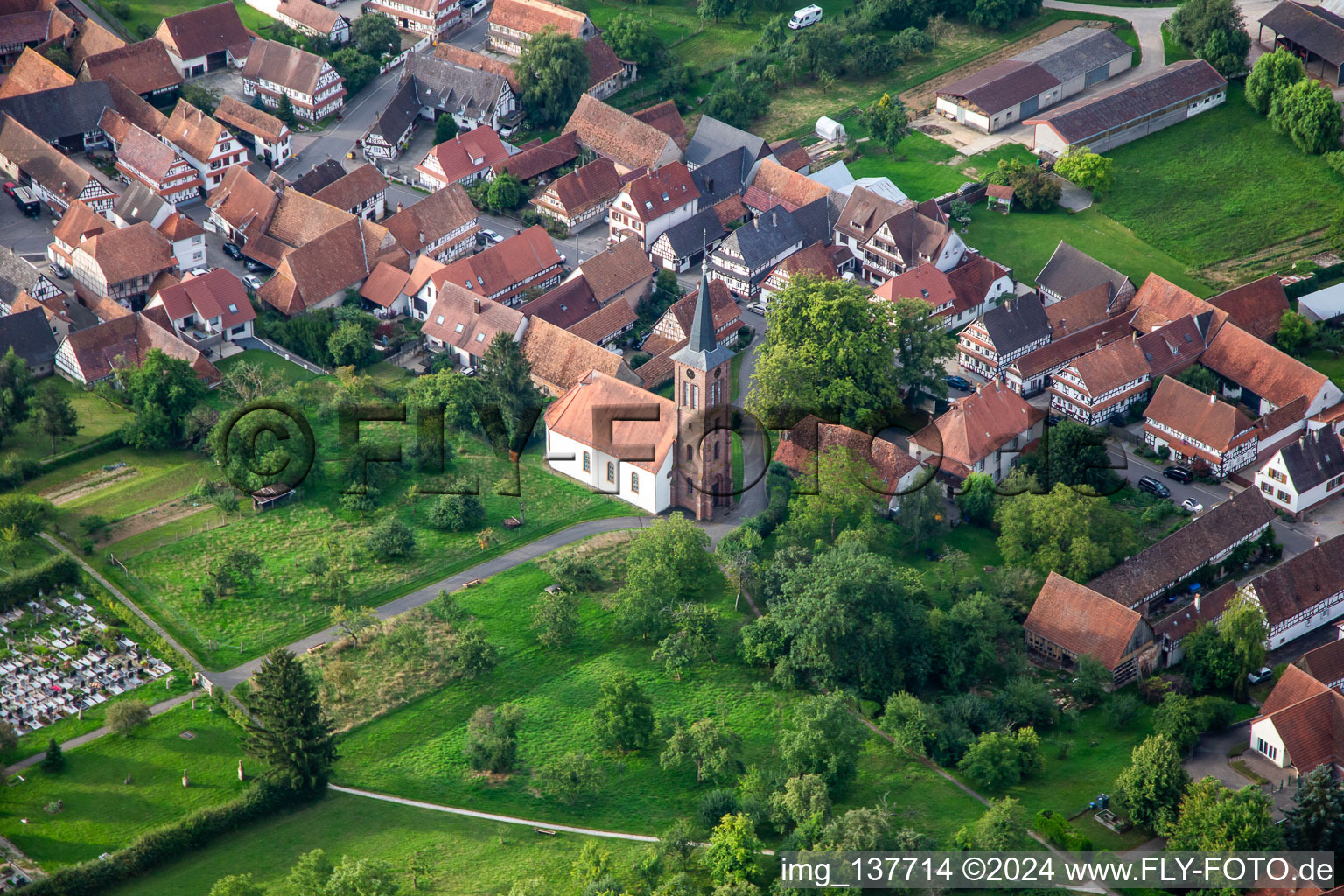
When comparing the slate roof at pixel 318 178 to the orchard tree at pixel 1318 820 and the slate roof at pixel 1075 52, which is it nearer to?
the slate roof at pixel 1075 52

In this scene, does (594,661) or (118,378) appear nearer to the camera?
(594,661)

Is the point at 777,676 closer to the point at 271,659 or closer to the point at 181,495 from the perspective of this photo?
the point at 271,659

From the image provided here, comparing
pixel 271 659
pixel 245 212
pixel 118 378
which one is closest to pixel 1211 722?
pixel 271 659

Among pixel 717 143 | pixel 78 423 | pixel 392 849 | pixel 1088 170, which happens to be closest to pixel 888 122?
pixel 717 143

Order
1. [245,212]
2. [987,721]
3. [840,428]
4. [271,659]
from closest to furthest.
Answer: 1. [271,659]
2. [987,721]
3. [840,428]
4. [245,212]

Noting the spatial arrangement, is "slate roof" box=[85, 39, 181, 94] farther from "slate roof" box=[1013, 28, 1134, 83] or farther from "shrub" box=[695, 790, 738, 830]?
"shrub" box=[695, 790, 738, 830]

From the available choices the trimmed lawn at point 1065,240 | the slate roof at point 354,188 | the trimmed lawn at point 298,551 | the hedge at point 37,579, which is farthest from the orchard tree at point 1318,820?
the slate roof at point 354,188

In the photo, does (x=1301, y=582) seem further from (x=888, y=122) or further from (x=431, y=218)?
(x=431, y=218)

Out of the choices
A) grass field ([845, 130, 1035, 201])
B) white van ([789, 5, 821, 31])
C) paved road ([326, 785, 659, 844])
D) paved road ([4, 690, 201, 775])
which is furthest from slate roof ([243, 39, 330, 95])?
paved road ([326, 785, 659, 844])
